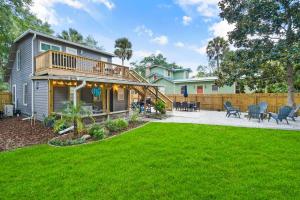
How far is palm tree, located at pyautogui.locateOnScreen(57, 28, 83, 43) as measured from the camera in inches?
1126

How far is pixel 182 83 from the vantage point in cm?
2627

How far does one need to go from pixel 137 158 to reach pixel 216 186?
2.30 metres

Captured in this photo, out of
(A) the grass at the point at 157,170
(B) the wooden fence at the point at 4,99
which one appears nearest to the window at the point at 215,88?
(A) the grass at the point at 157,170

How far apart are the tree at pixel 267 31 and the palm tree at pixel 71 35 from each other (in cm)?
2076

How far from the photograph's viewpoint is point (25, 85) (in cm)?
1427

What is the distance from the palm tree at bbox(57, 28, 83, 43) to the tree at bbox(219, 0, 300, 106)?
20756 mm

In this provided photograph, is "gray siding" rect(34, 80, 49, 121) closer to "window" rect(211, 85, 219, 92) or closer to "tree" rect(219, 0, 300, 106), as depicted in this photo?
"tree" rect(219, 0, 300, 106)

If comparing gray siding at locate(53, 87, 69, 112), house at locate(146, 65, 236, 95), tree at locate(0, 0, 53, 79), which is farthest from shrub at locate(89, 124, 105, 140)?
tree at locate(0, 0, 53, 79)

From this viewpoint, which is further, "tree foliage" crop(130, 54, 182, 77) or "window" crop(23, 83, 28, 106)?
"tree foliage" crop(130, 54, 182, 77)

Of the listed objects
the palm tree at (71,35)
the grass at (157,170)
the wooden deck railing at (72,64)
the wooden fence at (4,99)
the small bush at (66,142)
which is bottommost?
the grass at (157,170)

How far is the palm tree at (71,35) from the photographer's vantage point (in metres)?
28.6

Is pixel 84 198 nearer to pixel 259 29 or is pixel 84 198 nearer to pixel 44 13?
pixel 259 29

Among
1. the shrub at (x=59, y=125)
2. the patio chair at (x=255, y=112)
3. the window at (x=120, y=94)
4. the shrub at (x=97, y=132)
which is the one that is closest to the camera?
the shrub at (x=97, y=132)

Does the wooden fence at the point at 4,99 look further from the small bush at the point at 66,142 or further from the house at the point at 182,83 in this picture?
the house at the point at 182,83
